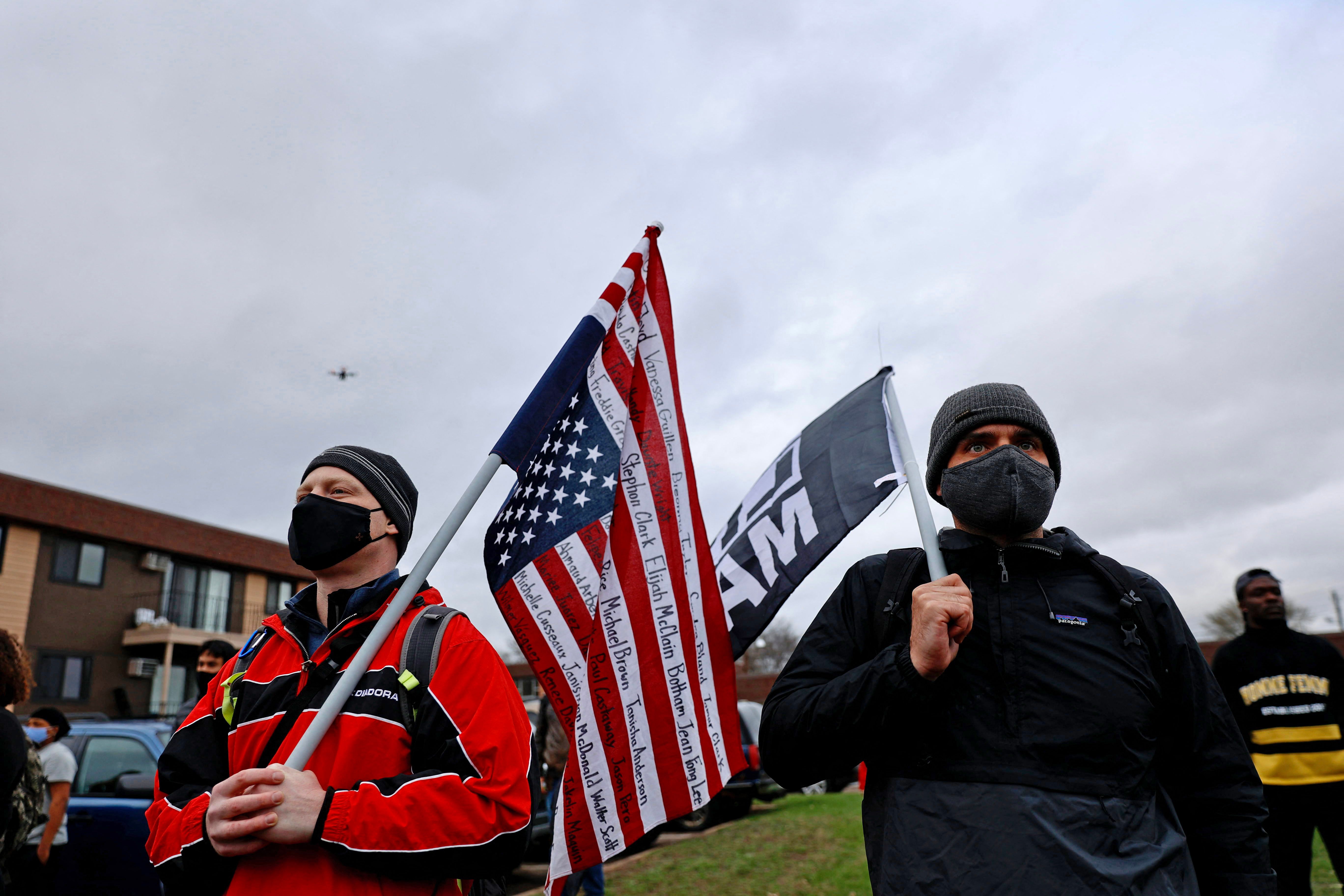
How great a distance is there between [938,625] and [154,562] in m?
31.1

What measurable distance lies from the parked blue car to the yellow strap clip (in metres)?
4.47

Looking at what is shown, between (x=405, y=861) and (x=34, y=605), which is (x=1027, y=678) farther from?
(x=34, y=605)

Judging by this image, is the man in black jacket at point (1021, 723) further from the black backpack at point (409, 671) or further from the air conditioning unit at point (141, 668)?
the air conditioning unit at point (141, 668)

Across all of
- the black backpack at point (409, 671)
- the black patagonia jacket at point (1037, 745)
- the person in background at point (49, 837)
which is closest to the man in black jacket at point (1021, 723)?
the black patagonia jacket at point (1037, 745)

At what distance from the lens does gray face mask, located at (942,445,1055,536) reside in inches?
94.7

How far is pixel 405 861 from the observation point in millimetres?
2146

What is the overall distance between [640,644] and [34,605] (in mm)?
28273

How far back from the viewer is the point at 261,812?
2.13m

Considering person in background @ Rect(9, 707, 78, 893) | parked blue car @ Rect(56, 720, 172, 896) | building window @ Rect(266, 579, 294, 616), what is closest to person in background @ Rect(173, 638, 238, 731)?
parked blue car @ Rect(56, 720, 172, 896)

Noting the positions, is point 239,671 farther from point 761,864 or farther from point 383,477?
point 761,864

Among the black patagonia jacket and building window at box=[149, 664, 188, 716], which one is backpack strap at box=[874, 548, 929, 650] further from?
building window at box=[149, 664, 188, 716]

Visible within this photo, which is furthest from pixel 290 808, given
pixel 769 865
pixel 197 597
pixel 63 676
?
pixel 197 597

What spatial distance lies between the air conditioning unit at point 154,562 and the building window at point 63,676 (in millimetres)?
2996

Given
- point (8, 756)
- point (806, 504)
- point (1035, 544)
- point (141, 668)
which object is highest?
point (141, 668)
